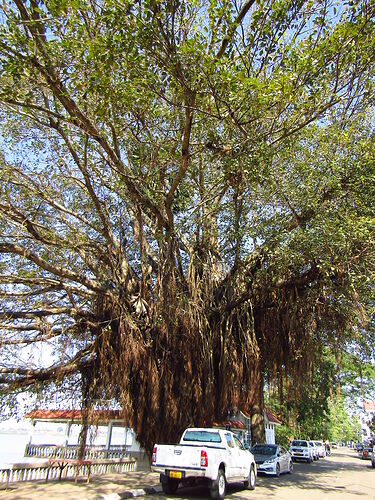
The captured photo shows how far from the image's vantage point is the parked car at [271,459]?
→ 13.3 m

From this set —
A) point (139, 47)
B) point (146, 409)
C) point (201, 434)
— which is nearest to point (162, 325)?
point (146, 409)

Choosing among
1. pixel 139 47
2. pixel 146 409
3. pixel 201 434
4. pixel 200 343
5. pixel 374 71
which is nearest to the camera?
pixel 139 47

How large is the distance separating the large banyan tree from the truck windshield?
1.34 metres

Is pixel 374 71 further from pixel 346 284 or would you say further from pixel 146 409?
pixel 146 409

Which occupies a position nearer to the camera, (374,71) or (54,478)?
(374,71)

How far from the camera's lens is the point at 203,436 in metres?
8.92

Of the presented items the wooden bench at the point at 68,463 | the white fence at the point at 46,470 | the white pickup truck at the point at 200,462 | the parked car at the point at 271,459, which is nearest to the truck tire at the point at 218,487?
the white pickup truck at the point at 200,462

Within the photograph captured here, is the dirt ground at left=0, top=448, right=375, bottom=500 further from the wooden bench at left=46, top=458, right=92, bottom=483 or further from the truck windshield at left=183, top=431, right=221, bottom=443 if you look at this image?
the truck windshield at left=183, top=431, right=221, bottom=443

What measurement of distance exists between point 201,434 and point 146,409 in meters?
1.82

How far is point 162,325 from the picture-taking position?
10430mm

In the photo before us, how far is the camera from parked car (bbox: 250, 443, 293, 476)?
43.5ft

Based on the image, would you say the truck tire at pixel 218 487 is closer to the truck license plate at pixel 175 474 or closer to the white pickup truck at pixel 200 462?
the white pickup truck at pixel 200 462

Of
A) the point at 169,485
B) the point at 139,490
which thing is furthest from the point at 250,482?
the point at 139,490

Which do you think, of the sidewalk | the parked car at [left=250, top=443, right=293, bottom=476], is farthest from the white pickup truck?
the parked car at [left=250, top=443, right=293, bottom=476]
